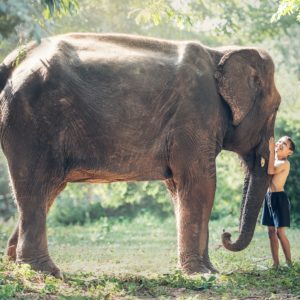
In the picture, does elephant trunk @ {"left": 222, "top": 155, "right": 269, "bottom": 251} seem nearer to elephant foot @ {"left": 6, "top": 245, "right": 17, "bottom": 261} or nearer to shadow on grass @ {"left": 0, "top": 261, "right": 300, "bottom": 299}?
shadow on grass @ {"left": 0, "top": 261, "right": 300, "bottom": 299}

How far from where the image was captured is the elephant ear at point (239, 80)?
9.45 m

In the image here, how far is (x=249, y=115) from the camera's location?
9.82m

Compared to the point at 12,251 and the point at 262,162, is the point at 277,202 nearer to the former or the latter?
the point at 262,162

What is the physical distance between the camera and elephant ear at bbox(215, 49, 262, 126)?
945 centimetres

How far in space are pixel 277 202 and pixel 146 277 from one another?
2.18m

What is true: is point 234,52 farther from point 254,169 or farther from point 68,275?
point 68,275

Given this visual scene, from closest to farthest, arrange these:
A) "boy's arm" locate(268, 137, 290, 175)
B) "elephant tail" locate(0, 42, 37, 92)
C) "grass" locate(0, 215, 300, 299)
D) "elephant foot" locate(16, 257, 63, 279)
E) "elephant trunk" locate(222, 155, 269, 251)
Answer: "grass" locate(0, 215, 300, 299)
"elephant foot" locate(16, 257, 63, 279)
"elephant tail" locate(0, 42, 37, 92)
"elephant trunk" locate(222, 155, 269, 251)
"boy's arm" locate(268, 137, 290, 175)

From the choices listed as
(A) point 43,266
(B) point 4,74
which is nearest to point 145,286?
(A) point 43,266

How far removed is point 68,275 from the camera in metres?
8.82

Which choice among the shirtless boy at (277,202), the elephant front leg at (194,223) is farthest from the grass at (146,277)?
the shirtless boy at (277,202)

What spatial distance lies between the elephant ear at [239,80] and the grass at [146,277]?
2013mm

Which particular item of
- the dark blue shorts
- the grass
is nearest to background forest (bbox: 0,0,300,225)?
the grass

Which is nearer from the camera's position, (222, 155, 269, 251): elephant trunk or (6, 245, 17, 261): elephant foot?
(6, 245, 17, 261): elephant foot

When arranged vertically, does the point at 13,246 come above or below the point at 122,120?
below
